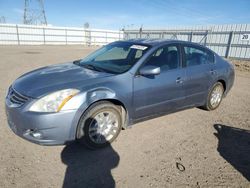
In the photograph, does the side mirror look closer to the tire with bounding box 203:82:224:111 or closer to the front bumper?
the front bumper

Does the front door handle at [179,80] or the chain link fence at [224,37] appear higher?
the chain link fence at [224,37]

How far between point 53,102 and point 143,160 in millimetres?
1508

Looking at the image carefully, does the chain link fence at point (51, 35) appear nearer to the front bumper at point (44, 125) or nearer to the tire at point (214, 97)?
the front bumper at point (44, 125)

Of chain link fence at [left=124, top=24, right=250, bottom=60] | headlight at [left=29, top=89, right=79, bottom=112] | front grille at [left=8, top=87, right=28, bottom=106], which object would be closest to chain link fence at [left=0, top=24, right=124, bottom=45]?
chain link fence at [left=124, top=24, right=250, bottom=60]

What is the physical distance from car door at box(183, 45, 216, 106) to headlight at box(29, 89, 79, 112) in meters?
2.38

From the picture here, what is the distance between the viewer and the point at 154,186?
247cm

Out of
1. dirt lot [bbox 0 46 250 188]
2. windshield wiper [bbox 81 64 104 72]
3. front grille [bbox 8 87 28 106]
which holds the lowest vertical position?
dirt lot [bbox 0 46 250 188]

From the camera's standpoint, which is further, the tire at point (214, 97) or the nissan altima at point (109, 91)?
the tire at point (214, 97)

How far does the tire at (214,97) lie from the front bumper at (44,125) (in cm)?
339

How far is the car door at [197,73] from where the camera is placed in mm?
4180

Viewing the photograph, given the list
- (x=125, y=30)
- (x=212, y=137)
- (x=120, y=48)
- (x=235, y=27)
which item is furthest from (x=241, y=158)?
(x=125, y=30)

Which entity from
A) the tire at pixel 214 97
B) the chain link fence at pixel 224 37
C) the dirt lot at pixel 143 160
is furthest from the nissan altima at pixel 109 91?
the chain link fence at pixel 224 37

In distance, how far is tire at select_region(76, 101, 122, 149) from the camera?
2986mm

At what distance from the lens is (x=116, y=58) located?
4207 millimetres
